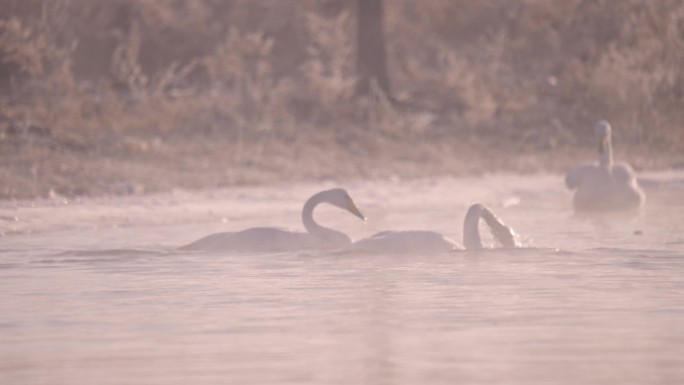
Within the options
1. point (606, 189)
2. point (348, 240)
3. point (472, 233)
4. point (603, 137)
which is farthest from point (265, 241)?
point (603, 137)

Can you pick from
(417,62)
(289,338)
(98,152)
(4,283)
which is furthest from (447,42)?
(289,338)

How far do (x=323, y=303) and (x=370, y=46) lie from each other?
1123 cm

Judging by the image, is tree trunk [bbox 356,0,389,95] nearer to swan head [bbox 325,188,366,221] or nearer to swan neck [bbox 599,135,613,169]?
swan neck [bbox 599,135,613,169]

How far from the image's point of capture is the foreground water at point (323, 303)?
6.29m

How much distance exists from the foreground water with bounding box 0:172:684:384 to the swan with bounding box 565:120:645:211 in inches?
15.1

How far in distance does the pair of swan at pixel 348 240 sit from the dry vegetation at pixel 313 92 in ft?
10.3

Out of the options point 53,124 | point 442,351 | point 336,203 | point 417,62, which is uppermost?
point 417,62

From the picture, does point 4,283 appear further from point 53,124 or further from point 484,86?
point 484,86

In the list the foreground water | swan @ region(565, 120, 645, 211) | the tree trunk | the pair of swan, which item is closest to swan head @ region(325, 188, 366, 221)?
the pair of swan

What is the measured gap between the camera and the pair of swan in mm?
10547

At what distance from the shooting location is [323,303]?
823 centimetres

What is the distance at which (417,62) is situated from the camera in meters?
22.6

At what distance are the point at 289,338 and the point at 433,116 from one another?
12.6 metres

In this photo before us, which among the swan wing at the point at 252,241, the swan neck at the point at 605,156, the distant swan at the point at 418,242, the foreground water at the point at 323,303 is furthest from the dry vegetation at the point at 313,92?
the distant swan at the point at 418,242
